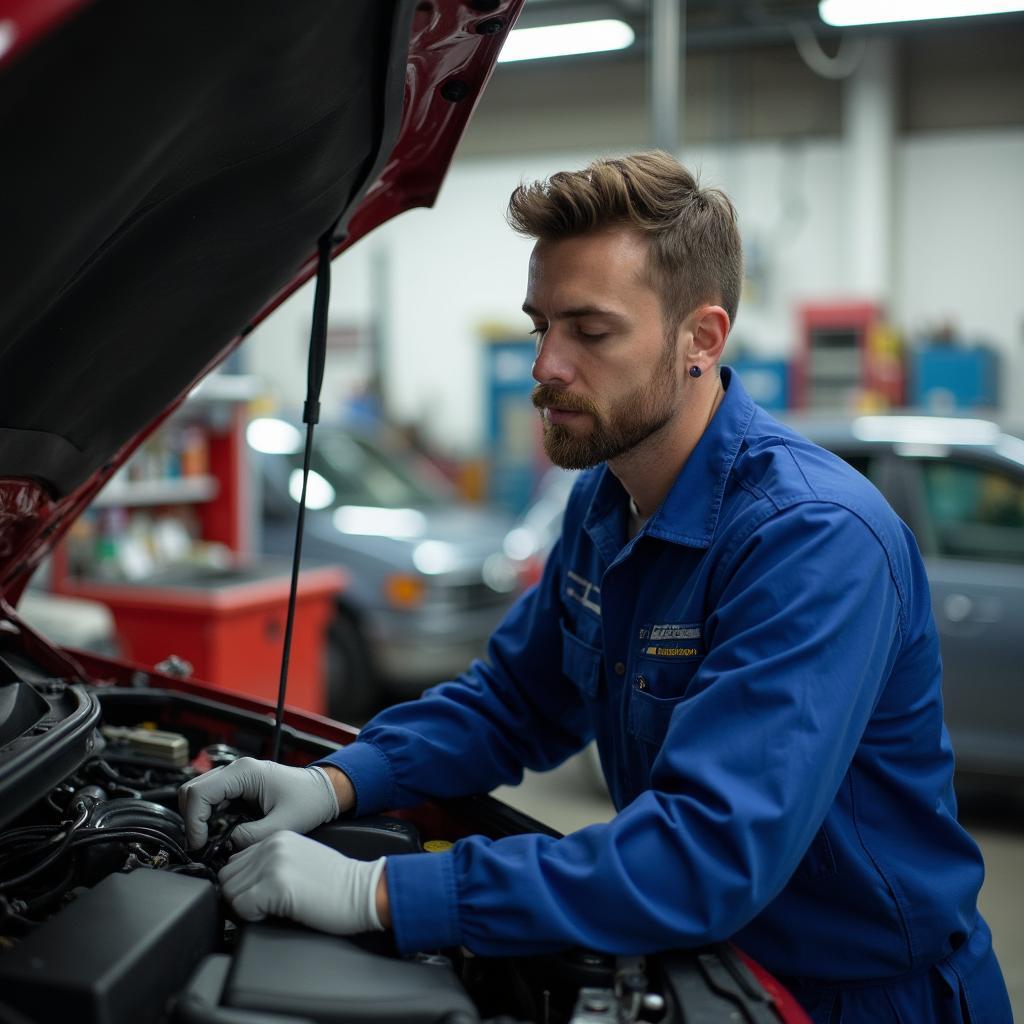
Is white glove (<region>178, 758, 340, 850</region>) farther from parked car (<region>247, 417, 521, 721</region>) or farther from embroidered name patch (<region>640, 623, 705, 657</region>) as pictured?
parked car (<region>247, 417, 521, 721</region>)

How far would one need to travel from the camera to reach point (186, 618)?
13.3ft

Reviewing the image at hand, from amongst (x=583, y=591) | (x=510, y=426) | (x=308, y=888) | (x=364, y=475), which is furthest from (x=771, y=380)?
(x=308, y=888)

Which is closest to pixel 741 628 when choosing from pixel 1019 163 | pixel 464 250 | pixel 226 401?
pixel 226 401

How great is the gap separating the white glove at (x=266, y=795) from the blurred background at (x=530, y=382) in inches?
31.1

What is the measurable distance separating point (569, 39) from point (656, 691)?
557 centimetres

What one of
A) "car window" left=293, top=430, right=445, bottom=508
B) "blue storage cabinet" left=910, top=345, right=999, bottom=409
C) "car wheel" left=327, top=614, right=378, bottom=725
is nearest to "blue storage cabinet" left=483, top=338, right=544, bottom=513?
"blue storage cabinet" left=910, top=345, right=999, bottom=409

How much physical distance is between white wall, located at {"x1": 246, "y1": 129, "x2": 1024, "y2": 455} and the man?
348 inches

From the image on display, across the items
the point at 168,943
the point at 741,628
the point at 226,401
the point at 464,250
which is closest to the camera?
the point at 168,943

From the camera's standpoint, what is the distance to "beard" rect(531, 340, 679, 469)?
1444 mm

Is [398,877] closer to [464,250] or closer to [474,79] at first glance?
[474,79]

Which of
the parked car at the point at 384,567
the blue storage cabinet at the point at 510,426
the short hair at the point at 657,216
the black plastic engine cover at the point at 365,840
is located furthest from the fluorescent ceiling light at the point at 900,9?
the black plastic engine cover at the point at 365,840

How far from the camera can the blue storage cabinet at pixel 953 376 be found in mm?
9180

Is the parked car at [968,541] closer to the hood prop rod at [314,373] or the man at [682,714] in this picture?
→ the man at [682,714]

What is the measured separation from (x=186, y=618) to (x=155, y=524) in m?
1.45
